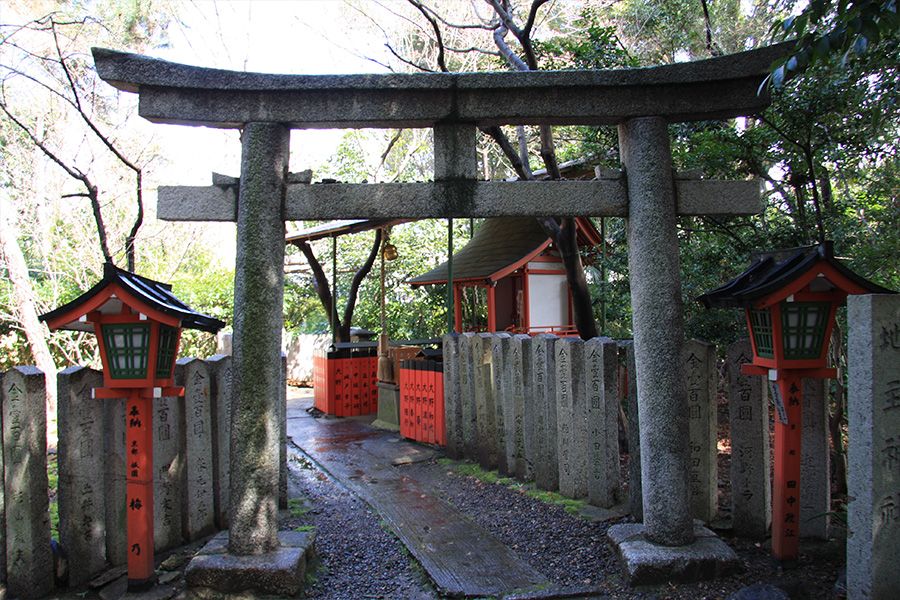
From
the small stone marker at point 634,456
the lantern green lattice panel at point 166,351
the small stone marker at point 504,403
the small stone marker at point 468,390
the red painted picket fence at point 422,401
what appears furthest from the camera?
the red painted picket fence at point 422,401

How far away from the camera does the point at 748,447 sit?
427 centimetres

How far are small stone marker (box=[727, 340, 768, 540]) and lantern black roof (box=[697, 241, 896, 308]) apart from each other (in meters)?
0.61

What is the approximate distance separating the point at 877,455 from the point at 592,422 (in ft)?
8.02

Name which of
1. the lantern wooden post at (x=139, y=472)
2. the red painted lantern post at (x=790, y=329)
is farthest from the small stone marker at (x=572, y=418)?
the lantern wooden post at (x=139, y=472)

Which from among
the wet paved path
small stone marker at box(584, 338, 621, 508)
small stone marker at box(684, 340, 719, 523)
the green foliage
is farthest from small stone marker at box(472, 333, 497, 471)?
the green foliage

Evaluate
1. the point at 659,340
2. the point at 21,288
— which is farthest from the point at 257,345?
the point at 21,288

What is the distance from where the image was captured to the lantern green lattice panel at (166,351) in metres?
3.84

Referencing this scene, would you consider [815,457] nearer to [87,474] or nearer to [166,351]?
[166,351]

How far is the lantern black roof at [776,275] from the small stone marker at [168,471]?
4.09m

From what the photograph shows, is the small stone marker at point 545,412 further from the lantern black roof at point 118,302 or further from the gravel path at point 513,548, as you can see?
the lantern black roof at point 118,302

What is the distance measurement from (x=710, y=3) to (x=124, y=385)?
13007 millimetres

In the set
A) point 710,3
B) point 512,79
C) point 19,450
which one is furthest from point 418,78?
point 710,3

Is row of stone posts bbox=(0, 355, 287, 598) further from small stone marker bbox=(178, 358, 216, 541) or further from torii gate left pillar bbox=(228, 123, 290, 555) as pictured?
torii gate left pillar bbox=(228, 123, 290, 555)

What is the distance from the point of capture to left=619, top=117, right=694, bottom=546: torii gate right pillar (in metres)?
3.96
